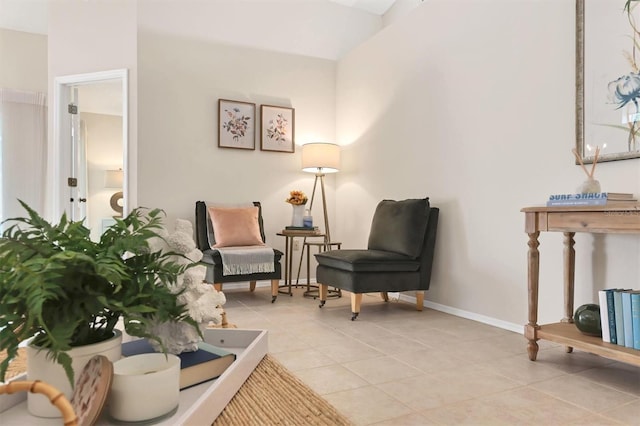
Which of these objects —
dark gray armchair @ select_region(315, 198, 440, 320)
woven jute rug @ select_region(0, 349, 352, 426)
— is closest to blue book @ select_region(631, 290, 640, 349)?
woven jute rug @ select_region(0, 349, 352, 426)

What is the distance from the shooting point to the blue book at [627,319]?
188 cm

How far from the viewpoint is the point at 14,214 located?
4.86 meters

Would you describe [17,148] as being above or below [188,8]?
below

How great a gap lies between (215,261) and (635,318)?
114 inches

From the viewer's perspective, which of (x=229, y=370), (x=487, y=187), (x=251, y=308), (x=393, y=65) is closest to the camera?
(x=229, y=370)

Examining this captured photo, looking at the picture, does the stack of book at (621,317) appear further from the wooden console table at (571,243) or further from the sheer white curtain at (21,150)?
the sheer white curtain at (21,150)

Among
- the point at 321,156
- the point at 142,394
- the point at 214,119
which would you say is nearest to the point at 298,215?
the point at 321,156

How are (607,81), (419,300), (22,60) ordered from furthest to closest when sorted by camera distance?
(22,60) < (419,300) < (607,81)

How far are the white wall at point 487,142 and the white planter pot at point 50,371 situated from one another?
8.19 feet

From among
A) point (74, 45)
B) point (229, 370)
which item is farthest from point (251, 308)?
point (74, 45)

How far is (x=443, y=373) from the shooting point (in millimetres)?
2074

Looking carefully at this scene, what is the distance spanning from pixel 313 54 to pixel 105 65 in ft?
7.29

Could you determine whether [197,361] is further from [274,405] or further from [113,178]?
[113,178]

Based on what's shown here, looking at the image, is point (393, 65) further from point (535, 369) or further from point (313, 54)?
point (535, 369)
